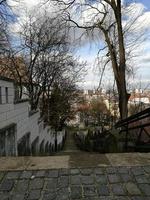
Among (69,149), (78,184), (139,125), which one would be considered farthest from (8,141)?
(69,149)

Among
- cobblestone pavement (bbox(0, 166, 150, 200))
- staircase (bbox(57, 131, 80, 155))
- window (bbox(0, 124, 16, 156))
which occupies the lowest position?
staircase (bbox(57, 131, 80, 155))

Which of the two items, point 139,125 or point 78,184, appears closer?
point 78,184

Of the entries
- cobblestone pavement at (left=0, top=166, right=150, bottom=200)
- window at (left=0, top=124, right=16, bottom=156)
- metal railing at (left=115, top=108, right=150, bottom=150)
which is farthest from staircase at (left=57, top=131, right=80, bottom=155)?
cobblestone pavement at (left=0, top=166, right=150, bottom=200)

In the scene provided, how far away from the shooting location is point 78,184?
11.7 feet

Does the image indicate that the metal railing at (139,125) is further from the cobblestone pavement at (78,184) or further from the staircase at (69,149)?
the staircase at (69,149)

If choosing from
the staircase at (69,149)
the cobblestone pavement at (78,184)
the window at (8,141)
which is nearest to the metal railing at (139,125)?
the cobblestone pavement at (78,184)

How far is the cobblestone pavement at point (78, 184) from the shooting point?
10.9 feet

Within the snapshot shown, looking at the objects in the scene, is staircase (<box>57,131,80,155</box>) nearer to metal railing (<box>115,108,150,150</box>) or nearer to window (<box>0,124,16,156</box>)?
window (<box>0,124,16,156</box>)

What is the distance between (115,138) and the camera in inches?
351

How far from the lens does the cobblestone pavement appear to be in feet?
10.9

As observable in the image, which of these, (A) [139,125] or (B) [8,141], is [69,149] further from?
(A) [139,125]

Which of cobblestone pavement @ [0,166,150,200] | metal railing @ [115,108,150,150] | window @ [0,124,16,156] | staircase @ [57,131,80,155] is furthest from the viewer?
staircase @ [57,131,80,155]

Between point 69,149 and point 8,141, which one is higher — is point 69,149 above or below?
below

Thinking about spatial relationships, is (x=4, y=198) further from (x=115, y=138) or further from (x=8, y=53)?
(x=8, y=53)
